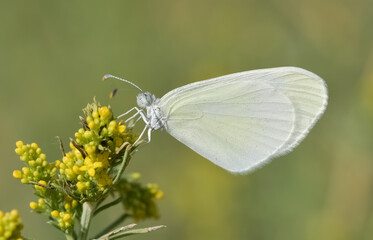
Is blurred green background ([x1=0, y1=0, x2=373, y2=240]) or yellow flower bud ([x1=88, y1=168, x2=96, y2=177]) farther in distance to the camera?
blurred green background ([x1=0, y1=0, x2=373, y2=240])

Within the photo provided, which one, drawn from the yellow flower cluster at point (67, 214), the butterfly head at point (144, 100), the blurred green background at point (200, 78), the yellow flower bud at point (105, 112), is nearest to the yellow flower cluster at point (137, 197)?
the yellow flower cluster at point (67, 214)

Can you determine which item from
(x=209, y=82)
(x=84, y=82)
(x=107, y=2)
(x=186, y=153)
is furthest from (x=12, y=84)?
(x=209, y=82)

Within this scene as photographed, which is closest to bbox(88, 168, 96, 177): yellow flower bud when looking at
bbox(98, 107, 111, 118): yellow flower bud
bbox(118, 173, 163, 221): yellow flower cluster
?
bbox(98, 107, 111, 118): yellow flower bud

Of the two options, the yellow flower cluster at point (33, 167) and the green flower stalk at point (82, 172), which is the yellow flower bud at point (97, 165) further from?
the yellow flower cluster at point (33, 167)

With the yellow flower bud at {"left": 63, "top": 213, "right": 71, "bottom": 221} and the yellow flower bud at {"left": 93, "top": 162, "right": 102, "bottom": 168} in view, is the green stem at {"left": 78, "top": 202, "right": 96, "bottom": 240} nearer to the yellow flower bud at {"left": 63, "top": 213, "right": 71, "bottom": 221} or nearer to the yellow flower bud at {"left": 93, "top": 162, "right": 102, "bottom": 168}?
the yellow flower bud at {"left": 63, "top": 213, "right": 71, "bottom": 221}

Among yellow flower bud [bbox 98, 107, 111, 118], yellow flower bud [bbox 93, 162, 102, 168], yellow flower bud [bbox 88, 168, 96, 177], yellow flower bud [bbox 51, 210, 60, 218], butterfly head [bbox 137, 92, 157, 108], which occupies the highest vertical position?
butterfly head [bbox 137, 92, 157, 108]

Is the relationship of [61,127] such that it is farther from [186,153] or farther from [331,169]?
[331,169]
